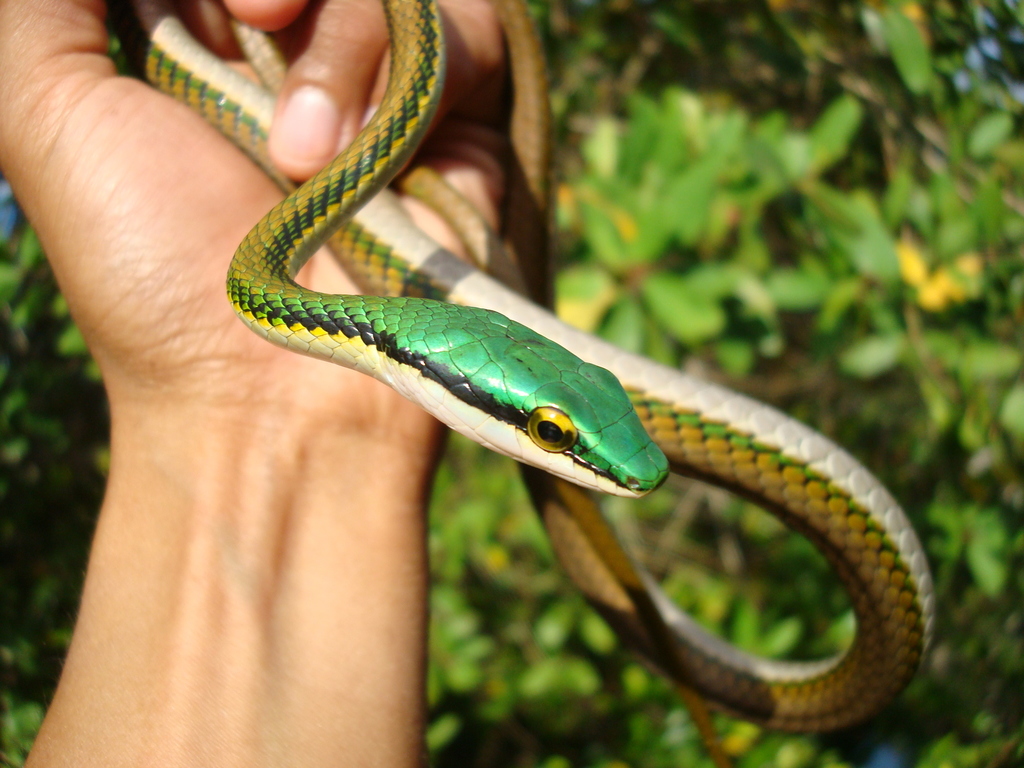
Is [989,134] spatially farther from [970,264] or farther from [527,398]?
[527,398]

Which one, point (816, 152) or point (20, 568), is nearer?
point (816, 152)

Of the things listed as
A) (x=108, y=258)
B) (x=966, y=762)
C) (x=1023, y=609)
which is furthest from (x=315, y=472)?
(x=1023, y=609)

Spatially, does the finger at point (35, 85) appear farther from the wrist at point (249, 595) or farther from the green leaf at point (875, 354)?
the green leaf at point (875, 354)

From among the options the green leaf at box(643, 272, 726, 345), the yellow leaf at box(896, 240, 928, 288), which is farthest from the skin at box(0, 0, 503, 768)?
the yellow leaf at box(896, 240, 928, 288)

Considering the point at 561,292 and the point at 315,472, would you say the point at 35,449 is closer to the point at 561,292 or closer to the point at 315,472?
the point at 315,472

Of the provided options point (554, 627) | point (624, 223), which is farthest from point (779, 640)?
point (624, 223)
